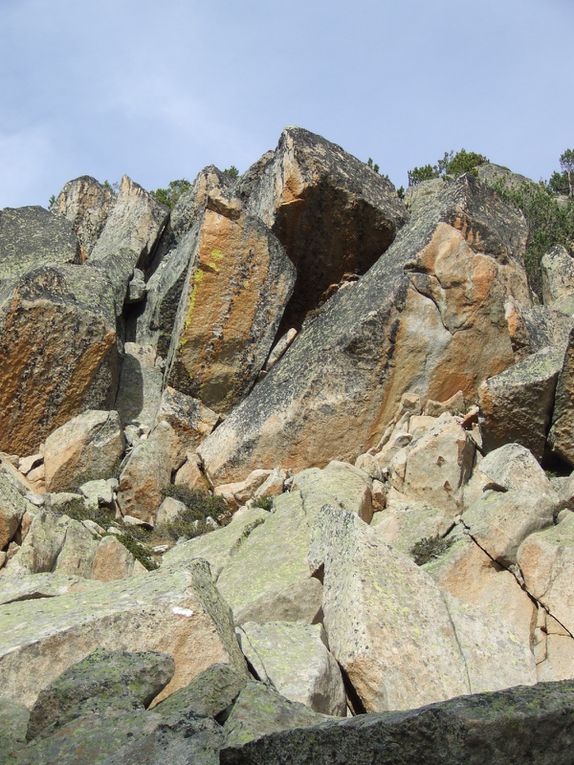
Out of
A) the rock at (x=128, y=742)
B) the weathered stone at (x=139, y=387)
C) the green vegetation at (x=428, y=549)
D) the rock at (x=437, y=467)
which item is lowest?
the rock at (x=128, y=742)

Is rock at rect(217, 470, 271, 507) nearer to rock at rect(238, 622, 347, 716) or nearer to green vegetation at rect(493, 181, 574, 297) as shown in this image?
rock at rect(238, 622, 347, 716)

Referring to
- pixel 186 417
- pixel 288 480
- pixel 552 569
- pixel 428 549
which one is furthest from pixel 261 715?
pixel 186 417

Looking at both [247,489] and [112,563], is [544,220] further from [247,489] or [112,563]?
[112,563]

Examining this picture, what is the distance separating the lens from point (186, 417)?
24.1 metres

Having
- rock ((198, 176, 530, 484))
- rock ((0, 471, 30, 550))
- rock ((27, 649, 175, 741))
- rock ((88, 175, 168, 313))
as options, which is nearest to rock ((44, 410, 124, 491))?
rock ((198, 176, 530, 484))

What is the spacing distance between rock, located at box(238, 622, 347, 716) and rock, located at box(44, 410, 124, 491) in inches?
466

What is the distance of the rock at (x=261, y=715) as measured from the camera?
A: 23.2 feet

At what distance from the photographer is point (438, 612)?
1146cm

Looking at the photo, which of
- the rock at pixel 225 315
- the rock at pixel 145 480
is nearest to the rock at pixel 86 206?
the rock at pixel 225 315

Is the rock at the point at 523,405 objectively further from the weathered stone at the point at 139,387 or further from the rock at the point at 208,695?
the rock at the point at 208,695

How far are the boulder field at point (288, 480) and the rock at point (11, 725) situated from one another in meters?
0.05

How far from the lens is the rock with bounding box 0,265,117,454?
24.0 metres

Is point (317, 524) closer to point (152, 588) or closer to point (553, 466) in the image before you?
point (152, 588)

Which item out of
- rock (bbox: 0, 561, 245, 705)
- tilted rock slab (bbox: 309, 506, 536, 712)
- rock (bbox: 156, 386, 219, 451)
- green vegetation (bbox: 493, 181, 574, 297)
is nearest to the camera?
rock (bbox: 0, 561, 245, 705)
